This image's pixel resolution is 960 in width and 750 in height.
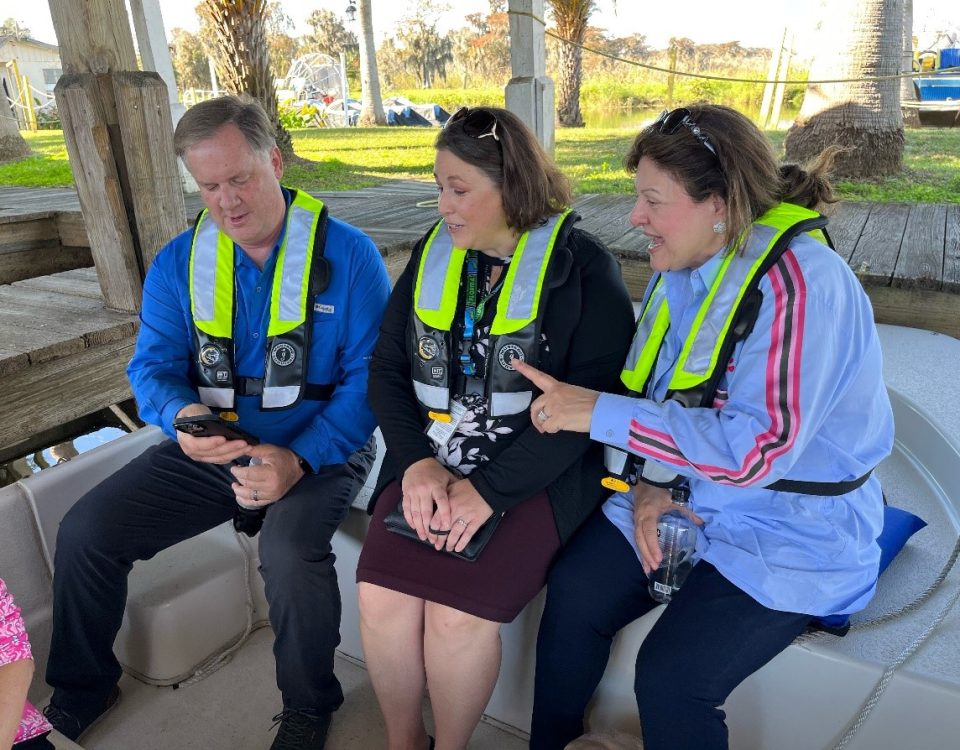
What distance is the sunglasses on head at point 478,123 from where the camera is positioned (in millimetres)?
1618

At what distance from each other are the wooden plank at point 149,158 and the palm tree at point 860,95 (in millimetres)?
5144

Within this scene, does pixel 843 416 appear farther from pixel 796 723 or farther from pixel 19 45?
pixel 19 45

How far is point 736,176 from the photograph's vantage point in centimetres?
133

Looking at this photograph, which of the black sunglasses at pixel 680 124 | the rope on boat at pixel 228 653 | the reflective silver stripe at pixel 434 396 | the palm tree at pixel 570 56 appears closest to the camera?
the black sunglasses at pixel 680 124

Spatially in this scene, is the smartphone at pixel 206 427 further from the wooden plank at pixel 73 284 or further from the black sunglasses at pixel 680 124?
the wooden plank at pixel 73 284

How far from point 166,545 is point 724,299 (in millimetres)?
1451

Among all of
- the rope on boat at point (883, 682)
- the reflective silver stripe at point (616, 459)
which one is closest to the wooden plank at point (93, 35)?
the reflective silver stripe at point (616, 459)

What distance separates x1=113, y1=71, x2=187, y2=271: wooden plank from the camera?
2.50 meters

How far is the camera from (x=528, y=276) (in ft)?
5.31

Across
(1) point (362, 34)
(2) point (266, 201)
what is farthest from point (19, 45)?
(2) point (266, 201)

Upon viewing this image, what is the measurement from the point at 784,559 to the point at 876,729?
0.37m

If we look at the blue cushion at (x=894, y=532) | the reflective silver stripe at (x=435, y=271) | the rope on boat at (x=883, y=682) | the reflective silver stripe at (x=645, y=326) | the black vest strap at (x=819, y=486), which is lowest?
the rope on boat at (x=883, y=682)

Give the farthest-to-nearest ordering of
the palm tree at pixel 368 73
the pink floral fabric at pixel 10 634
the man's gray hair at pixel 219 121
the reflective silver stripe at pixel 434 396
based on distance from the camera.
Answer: the palm tree at pixel 368 73, the man's gray hair at pixel 219 121, the reflective silver stripe at pixel 434 396, the pink floral fabric at pixel 10 634

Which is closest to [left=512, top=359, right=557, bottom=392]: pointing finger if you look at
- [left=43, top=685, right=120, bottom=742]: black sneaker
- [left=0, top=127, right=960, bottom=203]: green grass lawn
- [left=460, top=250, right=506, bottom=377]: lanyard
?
[left=460, top=250, right=506, bottom=377]: lanyard
